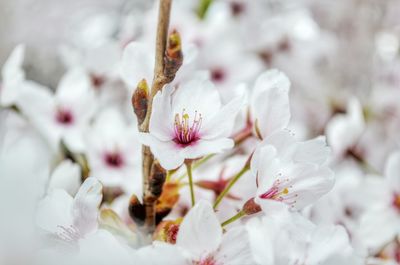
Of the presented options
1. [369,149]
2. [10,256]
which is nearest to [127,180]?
[10,256]

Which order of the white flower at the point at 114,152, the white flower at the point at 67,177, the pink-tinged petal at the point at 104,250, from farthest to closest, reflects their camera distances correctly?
the white flower at the point at 114,152 < the white flower at the point at 67,177 < the pink-tinged petal at the point at 104,250

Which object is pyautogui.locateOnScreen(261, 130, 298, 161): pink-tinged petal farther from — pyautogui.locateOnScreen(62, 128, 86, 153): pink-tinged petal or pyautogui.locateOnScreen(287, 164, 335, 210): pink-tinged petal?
pyautogui.locateOnScreen(62, 128, 86, 153): pink-tinged petal

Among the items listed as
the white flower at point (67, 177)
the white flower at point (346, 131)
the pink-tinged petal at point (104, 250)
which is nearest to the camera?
the pink-tinged petal at point (104, 250)

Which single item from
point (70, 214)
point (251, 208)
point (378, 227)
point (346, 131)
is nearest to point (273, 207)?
point (251, 208)

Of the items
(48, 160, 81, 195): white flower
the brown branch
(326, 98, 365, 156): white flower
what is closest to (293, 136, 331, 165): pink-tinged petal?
the brown branch

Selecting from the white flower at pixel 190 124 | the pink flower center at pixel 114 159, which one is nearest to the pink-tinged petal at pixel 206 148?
the white flower at pixel 190 124

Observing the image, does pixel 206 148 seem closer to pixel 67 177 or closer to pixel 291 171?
pixel 291 171

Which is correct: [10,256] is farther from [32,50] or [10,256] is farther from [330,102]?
[32,50]

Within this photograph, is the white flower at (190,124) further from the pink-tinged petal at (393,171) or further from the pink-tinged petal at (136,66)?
the pink-tinged petal at (393,171)
